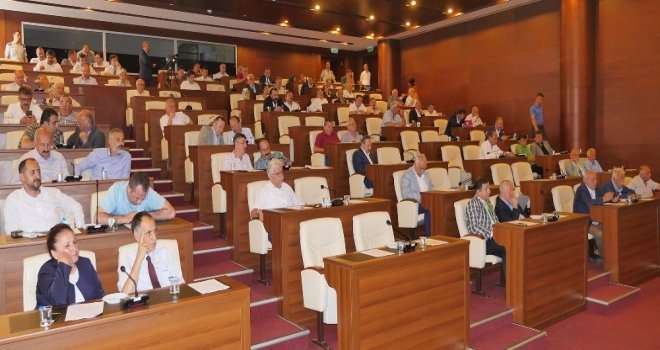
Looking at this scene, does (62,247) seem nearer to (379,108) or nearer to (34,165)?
(34,165)

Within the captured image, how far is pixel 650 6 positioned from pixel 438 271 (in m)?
7.80

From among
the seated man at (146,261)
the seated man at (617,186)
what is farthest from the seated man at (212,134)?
the seated man at (617,186)

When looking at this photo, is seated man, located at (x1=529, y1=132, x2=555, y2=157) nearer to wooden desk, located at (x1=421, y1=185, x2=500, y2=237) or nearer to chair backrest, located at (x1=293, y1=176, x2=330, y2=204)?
wooden desk, located at (x1=421, y1=185, x2=500, y2=237)

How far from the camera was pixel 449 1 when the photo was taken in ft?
34.4

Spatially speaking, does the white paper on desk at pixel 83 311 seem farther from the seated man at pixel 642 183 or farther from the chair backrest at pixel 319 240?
the seated man at pixel 642 183

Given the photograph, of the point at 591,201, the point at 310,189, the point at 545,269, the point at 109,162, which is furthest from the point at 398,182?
the point at 109,162

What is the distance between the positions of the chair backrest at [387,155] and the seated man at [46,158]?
3965 mm

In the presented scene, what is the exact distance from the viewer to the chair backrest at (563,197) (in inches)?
253

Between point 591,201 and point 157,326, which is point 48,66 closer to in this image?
point 157,326

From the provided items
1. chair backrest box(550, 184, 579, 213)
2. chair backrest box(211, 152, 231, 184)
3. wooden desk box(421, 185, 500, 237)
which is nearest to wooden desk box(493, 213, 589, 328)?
wooden desk box(421, 185, 500, 237)

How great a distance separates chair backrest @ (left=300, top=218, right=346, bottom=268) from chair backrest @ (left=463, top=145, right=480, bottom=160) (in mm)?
4715

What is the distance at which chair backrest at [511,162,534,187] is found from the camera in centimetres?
761

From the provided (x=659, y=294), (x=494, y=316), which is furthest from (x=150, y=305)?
(x=659, y=294)

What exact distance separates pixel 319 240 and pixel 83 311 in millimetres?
1905
